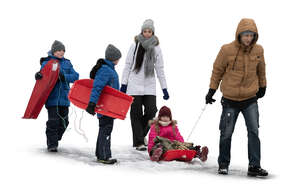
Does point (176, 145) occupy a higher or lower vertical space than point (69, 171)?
higher

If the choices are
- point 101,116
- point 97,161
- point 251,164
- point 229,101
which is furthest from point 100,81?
point 251,164

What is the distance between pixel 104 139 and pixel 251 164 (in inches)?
93.1

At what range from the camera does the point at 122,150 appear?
1038cm

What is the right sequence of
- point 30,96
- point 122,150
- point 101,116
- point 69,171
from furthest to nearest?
point 122,150 → point 30,96 → point 101,116 → point 69,171

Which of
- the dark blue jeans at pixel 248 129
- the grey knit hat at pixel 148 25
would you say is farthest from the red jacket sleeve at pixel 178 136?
the grey knit hat at pixel 148 25

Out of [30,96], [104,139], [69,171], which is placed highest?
[30,96]

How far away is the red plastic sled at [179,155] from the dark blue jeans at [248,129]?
0.77m

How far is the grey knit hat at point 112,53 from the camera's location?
8945 millimetres

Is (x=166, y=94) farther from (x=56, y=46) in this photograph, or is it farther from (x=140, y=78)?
(x=56, y=46)

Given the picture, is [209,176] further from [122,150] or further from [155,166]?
[122,150]

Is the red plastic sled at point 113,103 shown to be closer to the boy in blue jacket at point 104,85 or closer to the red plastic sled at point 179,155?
the boy in blue jacket at point 104,85

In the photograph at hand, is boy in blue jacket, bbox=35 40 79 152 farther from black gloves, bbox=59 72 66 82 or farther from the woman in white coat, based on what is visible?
the woman in white coat

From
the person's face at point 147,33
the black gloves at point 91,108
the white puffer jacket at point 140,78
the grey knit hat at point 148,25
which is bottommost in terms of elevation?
the black gloves at point 91,108

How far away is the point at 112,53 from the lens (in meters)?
8.95
